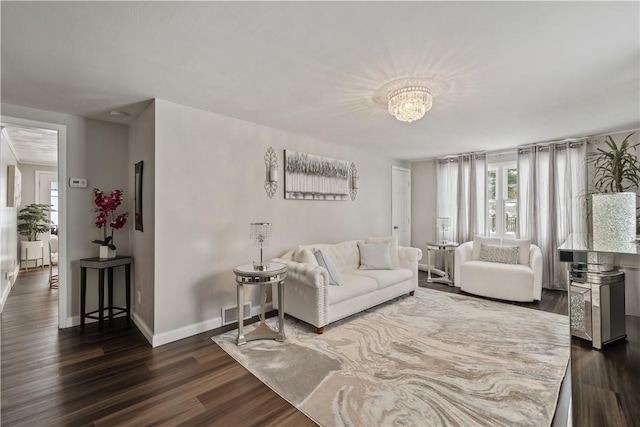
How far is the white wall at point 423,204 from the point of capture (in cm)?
627

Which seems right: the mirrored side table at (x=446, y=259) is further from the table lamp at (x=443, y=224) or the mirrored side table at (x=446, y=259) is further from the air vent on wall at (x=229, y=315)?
the air vent on wall at (x=229, y=315)

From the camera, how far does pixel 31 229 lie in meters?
6.46

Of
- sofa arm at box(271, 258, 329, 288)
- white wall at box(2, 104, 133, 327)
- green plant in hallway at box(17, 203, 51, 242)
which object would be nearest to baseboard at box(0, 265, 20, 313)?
green plant in hallway at box(17, 203, 51, 242)

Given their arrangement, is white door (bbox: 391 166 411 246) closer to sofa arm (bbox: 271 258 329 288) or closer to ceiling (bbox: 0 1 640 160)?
ceiling (bbox: 0 1 640 160)

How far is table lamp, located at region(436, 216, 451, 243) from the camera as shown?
562 cm

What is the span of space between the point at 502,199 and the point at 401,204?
185 centimetres

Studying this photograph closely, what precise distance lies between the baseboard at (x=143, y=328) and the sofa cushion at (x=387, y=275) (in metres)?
2.47

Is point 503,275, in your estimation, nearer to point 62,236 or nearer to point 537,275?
point 537,275

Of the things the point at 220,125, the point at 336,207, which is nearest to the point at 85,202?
the point at 220,125

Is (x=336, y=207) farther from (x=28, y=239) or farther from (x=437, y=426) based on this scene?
(x=28, y=239)

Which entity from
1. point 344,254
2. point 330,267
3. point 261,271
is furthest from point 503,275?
point 261,271

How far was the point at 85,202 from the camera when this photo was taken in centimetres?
344

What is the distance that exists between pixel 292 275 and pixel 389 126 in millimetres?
2247

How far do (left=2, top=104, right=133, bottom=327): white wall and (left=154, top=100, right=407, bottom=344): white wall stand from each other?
42.8 inches
